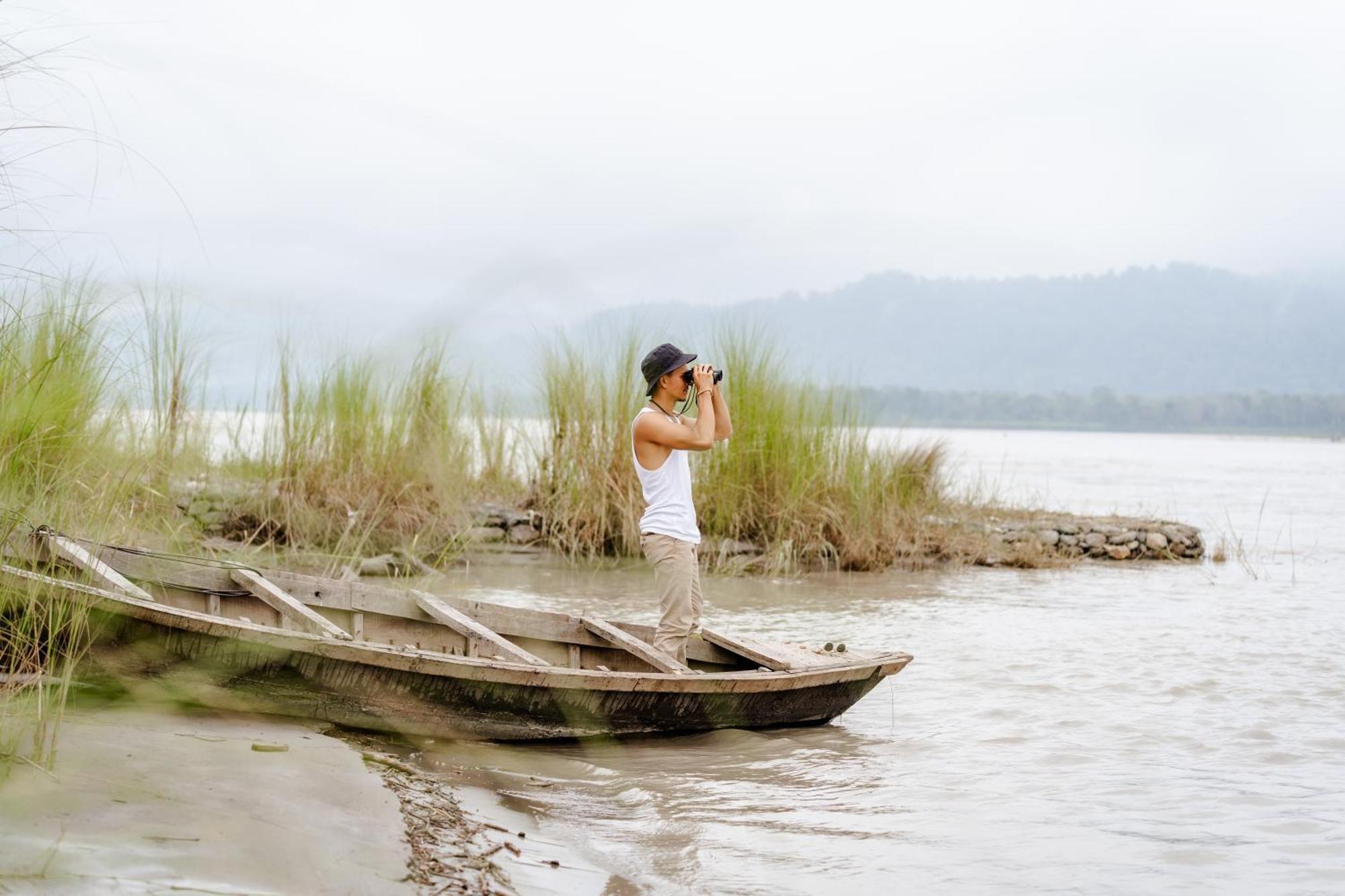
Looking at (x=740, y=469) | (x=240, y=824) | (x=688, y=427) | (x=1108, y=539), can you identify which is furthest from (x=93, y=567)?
(x=1108, y=539)

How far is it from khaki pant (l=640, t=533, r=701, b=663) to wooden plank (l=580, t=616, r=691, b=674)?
0.09 m

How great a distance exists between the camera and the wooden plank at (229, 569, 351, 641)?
17.5 ft

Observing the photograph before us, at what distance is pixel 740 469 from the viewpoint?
Result: 1147 cm

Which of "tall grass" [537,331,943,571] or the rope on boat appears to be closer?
the rope on boat

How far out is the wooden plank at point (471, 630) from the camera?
5566 millimetres

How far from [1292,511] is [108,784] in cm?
2021

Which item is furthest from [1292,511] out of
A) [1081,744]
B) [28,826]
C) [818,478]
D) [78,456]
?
[28,826]

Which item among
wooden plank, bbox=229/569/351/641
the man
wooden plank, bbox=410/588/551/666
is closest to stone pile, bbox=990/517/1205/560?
the man

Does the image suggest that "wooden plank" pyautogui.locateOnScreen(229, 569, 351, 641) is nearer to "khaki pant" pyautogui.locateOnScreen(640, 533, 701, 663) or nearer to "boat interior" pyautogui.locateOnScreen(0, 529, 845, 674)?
"boat interior" pyautogui.locateOnScreen(0, 529, 845, 674)

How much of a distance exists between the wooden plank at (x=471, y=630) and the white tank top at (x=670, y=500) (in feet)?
2.82

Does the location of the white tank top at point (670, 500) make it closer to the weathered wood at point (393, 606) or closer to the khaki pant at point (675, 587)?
the khaki pant at point (675, 587)

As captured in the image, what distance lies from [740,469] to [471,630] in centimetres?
597

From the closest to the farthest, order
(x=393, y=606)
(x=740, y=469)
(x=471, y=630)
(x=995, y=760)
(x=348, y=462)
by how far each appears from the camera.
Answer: (x=995, y=760), (x=471, y=630), (x=393, y=606), (x=348, y=462), (x=740, y=469)

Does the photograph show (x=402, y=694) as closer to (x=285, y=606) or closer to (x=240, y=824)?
(x=285, y=606)
